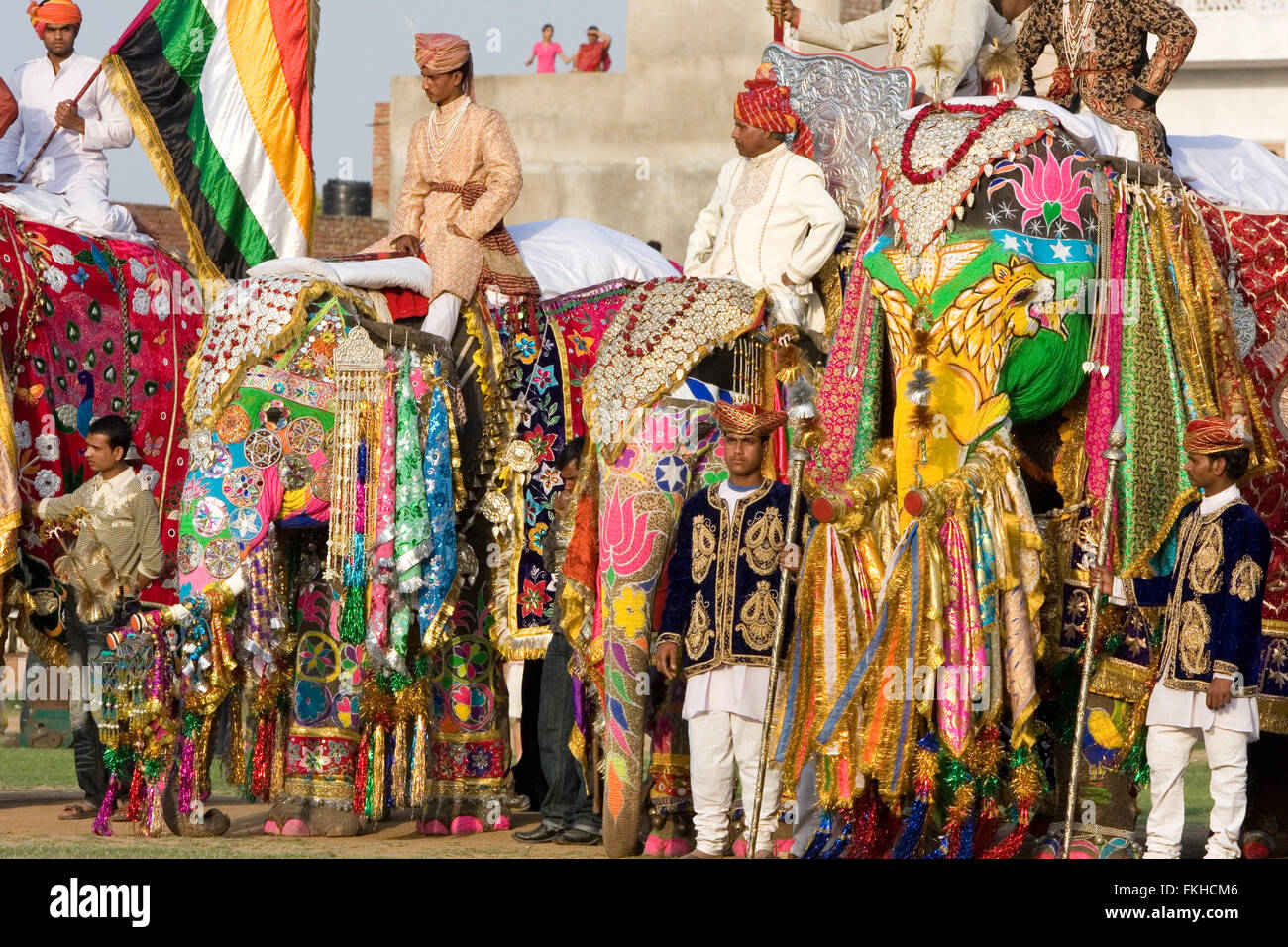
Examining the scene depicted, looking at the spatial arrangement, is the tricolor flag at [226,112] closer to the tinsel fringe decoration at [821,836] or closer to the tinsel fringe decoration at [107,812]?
the tinsel fringe decoration at [107,812]

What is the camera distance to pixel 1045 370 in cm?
904

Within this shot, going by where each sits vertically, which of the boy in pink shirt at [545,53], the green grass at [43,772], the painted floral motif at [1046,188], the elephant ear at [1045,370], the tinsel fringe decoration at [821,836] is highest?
the boy in pink shirt at [545,53]

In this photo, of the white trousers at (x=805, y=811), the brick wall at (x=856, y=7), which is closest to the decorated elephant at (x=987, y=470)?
the white trousers at (x=805, y=811)

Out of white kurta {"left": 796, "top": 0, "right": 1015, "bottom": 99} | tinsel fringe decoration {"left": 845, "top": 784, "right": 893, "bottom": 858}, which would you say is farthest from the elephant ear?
white kurta {"left": 796, "top": 0, "right": 1015, "bottom": 99}

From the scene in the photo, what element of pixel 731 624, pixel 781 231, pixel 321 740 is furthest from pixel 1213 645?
pixel 321 740

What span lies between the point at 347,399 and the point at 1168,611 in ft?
11.8

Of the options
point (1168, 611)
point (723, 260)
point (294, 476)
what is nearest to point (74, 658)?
point (294, 476)

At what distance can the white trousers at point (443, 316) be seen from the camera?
11.0m

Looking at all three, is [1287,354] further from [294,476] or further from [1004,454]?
[294,476]

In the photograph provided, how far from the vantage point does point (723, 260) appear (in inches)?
416

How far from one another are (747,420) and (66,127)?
4586mm

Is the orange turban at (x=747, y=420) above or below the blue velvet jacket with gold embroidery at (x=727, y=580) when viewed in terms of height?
above

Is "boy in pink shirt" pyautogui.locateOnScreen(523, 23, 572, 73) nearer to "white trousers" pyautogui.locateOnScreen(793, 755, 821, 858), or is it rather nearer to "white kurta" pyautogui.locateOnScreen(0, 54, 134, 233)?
"white kurta" pyautogui.locateOnScreen(0, 54, 134, 233)

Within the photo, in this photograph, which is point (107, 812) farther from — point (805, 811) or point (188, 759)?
point (805, 811)
